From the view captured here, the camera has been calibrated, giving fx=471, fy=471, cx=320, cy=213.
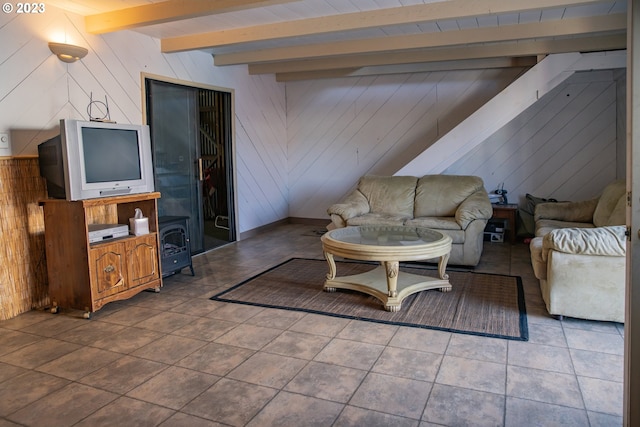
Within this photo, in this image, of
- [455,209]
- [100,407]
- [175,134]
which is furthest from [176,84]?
[100,407]

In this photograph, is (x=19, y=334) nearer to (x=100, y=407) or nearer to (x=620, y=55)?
(x=100, y=407)

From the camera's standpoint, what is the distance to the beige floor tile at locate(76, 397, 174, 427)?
6.93ft

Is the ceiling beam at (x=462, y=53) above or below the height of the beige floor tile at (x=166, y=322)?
above

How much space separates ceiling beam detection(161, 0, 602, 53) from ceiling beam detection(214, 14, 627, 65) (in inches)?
35.0

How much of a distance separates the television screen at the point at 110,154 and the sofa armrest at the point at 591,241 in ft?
10.5

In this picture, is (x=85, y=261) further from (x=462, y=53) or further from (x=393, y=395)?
(x=462, y=53)

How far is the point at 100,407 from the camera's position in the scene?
7.38ft

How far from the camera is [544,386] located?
236 cm

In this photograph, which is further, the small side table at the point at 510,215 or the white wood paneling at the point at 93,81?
the small side table at the point at 510,215

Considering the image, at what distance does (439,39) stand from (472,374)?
341 centimetres

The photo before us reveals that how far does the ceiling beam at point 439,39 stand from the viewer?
4191mm

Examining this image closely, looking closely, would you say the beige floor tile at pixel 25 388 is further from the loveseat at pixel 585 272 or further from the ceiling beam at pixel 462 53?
the ceiling beam at pixel 462 53

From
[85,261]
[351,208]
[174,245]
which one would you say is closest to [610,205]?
[351,208]

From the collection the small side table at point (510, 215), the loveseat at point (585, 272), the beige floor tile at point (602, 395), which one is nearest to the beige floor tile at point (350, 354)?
the beige floor tile at point (602, 395)
